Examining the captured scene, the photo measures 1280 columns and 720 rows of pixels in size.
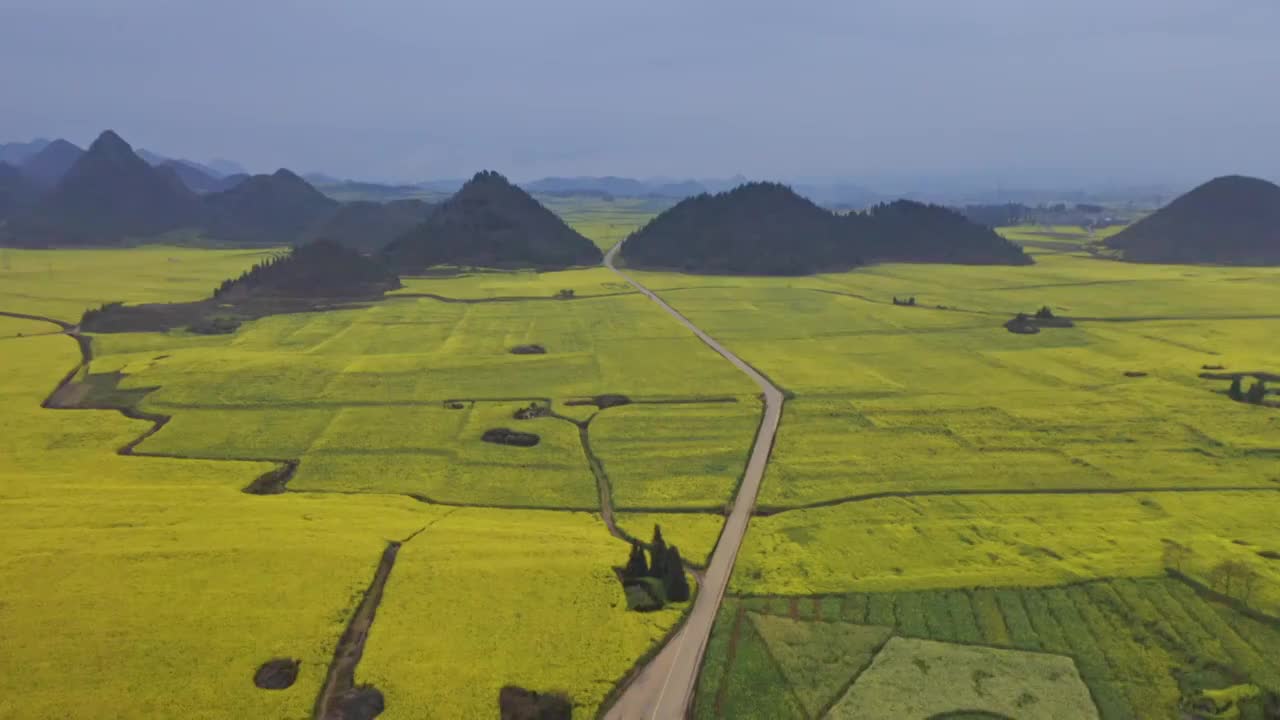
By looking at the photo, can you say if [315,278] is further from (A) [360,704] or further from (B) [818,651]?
(B) [818,651]

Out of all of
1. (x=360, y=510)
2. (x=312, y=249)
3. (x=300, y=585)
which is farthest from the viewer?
(x=312, y=249)

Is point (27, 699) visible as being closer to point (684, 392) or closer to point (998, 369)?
point (684, 392)

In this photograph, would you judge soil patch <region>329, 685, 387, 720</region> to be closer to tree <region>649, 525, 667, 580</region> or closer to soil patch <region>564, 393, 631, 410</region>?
tree <region>649, 525, 667, 580</region>

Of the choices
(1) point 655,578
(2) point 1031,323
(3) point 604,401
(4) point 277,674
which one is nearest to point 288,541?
(4) point 277,674

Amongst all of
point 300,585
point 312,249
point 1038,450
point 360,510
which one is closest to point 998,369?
point 1038,450

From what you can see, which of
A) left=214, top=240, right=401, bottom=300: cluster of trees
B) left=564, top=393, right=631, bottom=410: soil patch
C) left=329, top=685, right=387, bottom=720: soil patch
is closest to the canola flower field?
left=329, top=685, right=387, bottom=720: soil patch

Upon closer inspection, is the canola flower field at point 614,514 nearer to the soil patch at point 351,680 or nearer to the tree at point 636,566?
the soil patch at point 351,680

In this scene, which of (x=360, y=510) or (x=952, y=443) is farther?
(x=952, y=443)
